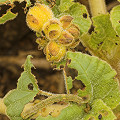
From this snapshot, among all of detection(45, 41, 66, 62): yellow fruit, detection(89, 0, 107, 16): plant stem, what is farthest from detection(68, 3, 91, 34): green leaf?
detection(45, 41, 66, 62): yellow fruit

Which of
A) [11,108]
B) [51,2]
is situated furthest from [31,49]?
[11,108]

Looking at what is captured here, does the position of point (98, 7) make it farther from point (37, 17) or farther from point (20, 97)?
point (20, 97)

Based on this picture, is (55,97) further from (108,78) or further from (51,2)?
(51,2)

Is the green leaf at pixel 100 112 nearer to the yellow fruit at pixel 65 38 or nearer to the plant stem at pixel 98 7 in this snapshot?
the yellow fruit at pixel 65 38

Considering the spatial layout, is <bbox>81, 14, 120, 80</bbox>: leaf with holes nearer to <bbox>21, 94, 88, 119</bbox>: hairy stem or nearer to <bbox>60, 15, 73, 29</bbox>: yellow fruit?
<bbox>60, 15, 73, 29</bbox>: yellow fruit

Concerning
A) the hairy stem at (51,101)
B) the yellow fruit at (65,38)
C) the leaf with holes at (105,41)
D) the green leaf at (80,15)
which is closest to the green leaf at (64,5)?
the green leaf at (80,15)
